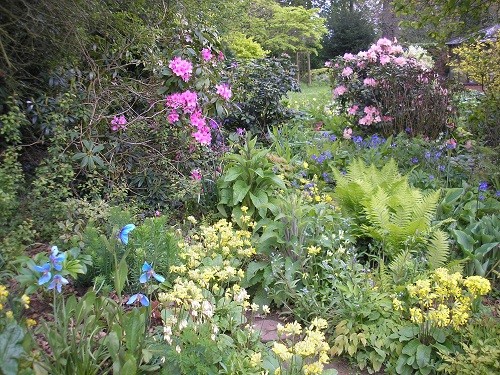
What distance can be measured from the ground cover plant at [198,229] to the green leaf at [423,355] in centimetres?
1

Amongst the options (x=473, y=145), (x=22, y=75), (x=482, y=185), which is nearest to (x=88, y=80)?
(x=22, y=75)

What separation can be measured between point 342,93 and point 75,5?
14.1ft

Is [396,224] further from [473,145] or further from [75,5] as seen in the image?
[75,5]

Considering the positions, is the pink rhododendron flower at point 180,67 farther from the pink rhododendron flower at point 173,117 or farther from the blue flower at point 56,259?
the blue flower at point 56,259

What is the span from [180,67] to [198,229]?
1.39m

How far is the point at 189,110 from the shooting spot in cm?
410

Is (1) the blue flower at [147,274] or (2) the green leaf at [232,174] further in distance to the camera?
(2) the green leaf at [232,174]

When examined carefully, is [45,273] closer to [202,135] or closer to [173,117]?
[173,117]

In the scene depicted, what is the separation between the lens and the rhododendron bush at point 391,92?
6.03 metres

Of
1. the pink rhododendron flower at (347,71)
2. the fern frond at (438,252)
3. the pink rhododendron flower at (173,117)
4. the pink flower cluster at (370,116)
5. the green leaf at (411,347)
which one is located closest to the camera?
the green leaf at (411,347)

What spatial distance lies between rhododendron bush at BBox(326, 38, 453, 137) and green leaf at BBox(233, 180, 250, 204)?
309 centimetres

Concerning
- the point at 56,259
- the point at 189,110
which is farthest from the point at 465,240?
the point at 56,259

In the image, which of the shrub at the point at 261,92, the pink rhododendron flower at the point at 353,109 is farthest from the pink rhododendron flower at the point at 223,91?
the pink rhododendron flower at the point at 353,109

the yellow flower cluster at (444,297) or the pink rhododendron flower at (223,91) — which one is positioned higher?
the pink rhododendron flower at (223,91)
